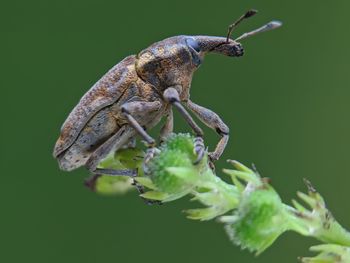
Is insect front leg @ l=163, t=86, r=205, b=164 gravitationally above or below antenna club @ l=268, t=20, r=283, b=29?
below

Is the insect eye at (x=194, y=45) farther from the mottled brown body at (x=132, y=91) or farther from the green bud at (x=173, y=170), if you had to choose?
the green bud at (x=173, y=170)

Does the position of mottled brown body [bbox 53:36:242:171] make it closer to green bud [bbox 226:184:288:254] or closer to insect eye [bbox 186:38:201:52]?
insect eye [bbox 186:38:201:52]

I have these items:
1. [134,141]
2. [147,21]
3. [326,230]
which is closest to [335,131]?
[147,21]

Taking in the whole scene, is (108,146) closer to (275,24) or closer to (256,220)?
(275,24)

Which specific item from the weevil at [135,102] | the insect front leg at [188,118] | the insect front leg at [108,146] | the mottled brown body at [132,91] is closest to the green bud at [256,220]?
the insect front leg at [188,118]

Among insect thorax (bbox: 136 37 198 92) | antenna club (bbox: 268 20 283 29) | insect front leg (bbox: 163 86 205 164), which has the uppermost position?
antenna club (bbox: 268 20 283 29)

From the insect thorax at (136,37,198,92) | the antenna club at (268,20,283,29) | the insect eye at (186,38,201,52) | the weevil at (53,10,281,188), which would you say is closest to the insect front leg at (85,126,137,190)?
the weevil at (53,10,281,188)

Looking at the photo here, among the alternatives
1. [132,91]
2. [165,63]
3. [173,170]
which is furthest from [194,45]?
[173,170]

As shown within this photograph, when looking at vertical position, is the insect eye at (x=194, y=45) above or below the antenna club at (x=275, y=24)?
below
